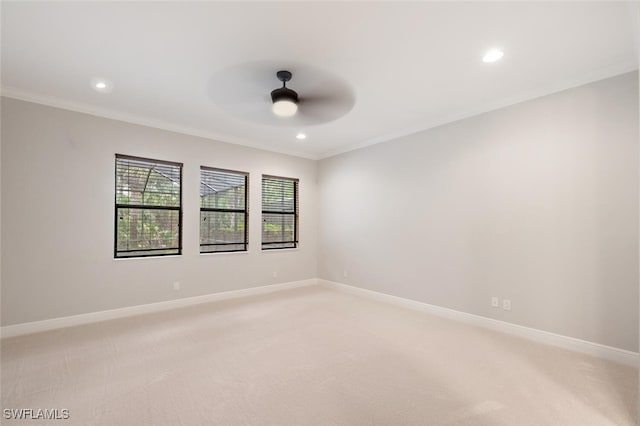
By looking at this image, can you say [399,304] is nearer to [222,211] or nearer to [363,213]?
[363,213]

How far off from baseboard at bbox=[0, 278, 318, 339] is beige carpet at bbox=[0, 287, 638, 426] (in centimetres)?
14

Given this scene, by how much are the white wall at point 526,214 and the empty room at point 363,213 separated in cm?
2

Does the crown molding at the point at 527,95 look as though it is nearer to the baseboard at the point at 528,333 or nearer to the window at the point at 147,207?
the baseboard at the point at 528,333

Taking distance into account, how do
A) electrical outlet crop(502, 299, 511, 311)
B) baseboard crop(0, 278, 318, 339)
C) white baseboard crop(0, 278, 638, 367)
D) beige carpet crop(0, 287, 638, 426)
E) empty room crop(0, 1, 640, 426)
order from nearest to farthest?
beige carpet crop(0, 287, 638, 426) → empty room crop(0, 1, 640, 426) → white baseboard crop(0, 278, 638, 367) → baseboard crop(0, 278, 318, 339) → electrical outlet crop(502, 299, 511, 311)

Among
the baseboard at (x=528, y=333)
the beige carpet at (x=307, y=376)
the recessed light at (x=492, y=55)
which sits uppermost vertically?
the recessed light at (x=492, y=55)

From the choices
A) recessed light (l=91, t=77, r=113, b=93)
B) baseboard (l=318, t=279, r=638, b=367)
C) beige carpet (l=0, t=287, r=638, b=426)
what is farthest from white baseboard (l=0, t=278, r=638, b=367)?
recessed light (l=91, t=77, r=113, b=93)

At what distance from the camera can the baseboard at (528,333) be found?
8.39ft

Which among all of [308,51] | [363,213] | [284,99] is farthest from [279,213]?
[308,51]

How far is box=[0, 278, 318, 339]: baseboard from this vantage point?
10.3 feet

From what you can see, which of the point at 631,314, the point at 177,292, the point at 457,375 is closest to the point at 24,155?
the point at 177,292

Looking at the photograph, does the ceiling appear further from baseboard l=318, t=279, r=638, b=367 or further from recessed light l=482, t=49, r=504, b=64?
baseboard l=318, t=279, r=638, b=367

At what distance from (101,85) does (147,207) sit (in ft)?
5.48

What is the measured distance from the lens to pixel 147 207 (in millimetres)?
4023

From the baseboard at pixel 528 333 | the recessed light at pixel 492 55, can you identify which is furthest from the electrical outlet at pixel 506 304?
the recessed light at pixel 492 55
